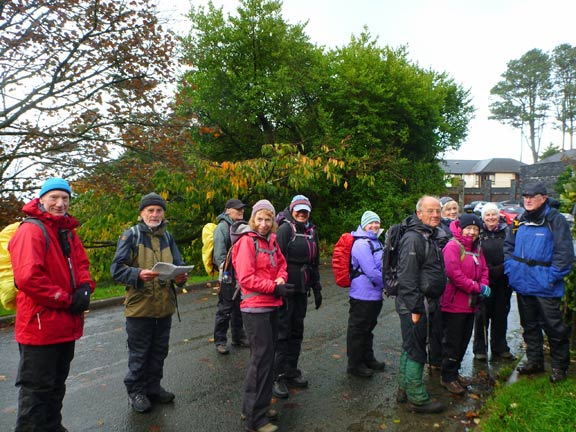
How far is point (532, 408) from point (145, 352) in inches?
144

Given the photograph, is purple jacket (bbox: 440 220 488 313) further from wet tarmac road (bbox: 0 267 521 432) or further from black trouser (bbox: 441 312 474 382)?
wet tarmac road (bbox: 0 267 521 432)

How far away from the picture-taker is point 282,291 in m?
3.78

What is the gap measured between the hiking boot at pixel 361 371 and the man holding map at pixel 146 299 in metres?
2.09

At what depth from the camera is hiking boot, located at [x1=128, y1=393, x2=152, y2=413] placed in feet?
13.4

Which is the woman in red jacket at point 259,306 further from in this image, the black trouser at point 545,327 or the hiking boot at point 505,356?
the hiking boot at point 505,356

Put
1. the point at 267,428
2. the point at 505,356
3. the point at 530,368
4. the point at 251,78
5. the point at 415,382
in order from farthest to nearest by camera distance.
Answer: the point at 251,78, the point at 505,356, the point at 530,368, the point at 415,382, the point at 267,428

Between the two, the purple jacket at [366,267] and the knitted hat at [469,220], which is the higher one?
the knitted hat at [469,220]

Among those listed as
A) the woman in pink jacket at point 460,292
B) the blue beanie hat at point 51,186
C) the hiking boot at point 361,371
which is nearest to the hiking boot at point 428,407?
the woman in pink jacket at point 460,292

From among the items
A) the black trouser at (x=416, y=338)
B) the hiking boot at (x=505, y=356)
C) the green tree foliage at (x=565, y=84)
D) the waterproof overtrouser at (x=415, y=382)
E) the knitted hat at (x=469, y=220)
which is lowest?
the hiking boot at (x=505, y=356)

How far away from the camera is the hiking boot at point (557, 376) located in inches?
183

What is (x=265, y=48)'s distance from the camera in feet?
59.1

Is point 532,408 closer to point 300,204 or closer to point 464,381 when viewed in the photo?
point 464,381

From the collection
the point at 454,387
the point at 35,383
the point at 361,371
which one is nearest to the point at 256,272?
the point at 35,383

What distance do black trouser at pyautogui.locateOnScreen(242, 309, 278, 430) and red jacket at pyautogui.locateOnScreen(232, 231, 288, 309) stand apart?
130 millimetres
